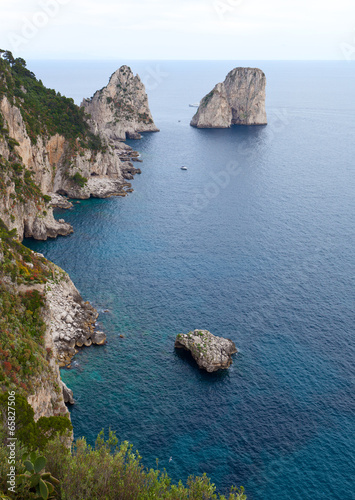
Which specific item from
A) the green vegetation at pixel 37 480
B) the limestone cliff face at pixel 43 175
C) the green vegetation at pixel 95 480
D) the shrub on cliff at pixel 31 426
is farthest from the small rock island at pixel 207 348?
the limestone cliff face at pixel 43 175

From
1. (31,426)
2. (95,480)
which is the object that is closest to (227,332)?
(31,426)

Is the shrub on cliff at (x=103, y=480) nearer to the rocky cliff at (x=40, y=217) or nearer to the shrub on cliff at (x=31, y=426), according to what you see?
the shrub on cliff at (x=31, y=426)

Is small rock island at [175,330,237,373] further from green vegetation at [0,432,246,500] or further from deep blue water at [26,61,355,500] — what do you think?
green vegetation at [0,432,246,500]

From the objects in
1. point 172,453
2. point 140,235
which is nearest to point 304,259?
point 140,235

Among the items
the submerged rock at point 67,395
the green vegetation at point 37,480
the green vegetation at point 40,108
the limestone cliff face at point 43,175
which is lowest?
the submerged rock at point 67,395

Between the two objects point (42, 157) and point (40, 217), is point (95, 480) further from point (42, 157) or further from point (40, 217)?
point (42, 157)

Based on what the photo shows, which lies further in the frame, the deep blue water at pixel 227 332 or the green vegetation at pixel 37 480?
the deep blue water at pixel 227 332
